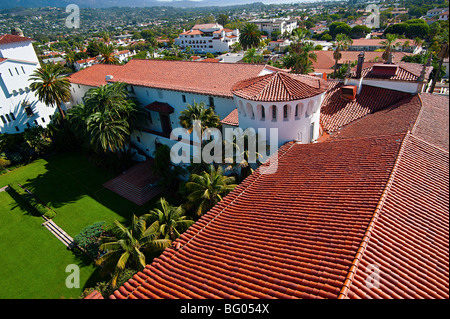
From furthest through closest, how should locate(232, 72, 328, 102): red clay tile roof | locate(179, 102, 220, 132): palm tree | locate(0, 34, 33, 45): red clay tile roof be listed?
locate(0, 34, 33, 45): red clay tile roof → locate(179, 102, 220, 132): palm tree → locate(232, 72, 328, 102): red clay tile roof

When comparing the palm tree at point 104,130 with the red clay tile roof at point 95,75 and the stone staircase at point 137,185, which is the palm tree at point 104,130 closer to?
the stone staircase at point 137,185

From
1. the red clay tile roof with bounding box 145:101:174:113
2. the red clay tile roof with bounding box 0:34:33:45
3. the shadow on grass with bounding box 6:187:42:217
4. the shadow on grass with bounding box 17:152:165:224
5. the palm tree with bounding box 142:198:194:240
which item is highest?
the red clay tile roof with bounding box 0:34:33:45

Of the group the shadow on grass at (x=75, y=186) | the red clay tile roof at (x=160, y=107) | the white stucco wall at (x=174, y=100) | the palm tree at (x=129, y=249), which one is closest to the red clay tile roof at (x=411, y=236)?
the palm tree at (x=129, y=249)

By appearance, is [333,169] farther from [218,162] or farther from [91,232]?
[91,232]

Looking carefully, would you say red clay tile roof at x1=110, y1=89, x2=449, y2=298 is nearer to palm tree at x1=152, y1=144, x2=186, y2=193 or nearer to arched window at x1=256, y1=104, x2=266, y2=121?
arched window at x1=256, y1=104, x2=266, y2=121

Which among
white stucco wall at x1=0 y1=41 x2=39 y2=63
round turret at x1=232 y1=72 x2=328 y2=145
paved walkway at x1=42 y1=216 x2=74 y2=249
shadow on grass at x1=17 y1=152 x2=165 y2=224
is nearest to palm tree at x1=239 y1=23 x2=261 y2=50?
white stucco wall at x1=0 y1=41 x2=39 y2=63

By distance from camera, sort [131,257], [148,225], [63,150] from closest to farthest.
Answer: [131,257] < [148,225] < [63,150]
